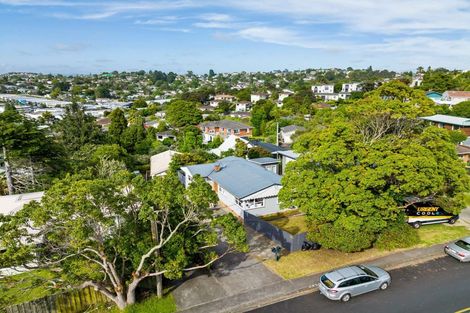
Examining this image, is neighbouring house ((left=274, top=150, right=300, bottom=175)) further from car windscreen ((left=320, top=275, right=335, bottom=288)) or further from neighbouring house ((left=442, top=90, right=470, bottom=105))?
neighbouring house ((left=442, top=90, right=470, bottom=105))

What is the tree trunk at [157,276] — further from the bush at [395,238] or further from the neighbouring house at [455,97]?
the neighbouring house at [455,97]

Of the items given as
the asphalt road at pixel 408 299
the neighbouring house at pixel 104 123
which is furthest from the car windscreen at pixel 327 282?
the neighbouring house at pixel 104 123

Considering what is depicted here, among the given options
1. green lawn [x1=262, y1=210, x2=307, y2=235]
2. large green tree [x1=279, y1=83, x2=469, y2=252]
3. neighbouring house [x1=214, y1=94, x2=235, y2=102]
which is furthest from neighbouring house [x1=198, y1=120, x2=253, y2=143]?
neighbouring house [x1=214, y1=94, x2=235, y2=102]

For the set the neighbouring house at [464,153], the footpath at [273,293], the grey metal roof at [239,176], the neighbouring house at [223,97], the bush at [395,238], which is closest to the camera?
the footpath at [273,293]

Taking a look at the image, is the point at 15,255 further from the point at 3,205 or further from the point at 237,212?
the point at 237,212

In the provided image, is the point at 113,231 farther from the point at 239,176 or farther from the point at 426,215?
the point at 426,215

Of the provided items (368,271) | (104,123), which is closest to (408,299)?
(368,271)
